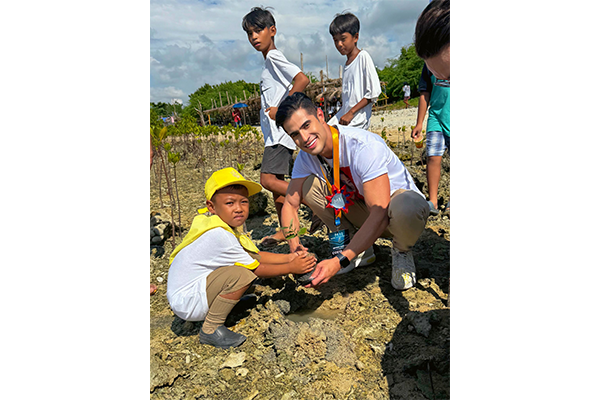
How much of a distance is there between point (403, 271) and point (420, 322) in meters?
0.48

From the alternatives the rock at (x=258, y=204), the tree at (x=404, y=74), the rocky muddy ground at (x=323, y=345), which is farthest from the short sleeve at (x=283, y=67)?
the tree at (x=404, y=74)

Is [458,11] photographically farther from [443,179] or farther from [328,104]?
[328,104]

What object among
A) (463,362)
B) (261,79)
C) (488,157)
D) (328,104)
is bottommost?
(463,362)

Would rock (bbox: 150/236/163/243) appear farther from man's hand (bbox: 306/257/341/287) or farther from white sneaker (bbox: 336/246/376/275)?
man's hand (bbox: 306/257/341/287)

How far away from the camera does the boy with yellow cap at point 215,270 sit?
194 cm

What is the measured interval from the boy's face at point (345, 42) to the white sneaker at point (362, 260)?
73.3 inches

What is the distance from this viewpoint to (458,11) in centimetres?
49

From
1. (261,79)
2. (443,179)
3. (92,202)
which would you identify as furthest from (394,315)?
(443,179)

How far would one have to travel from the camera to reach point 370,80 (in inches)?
119

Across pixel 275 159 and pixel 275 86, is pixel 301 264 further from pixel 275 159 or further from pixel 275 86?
pixel 275 86

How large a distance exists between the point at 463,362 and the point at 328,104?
18621mm

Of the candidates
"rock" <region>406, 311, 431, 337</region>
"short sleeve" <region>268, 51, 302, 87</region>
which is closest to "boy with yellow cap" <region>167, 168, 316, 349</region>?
"rock" <region>406, 311, 431, 337</region>

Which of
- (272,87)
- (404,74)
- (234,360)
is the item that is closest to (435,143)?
(272,87)

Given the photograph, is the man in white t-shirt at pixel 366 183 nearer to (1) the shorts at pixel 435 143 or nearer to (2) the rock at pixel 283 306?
(2) the rock at pixel 283 306
